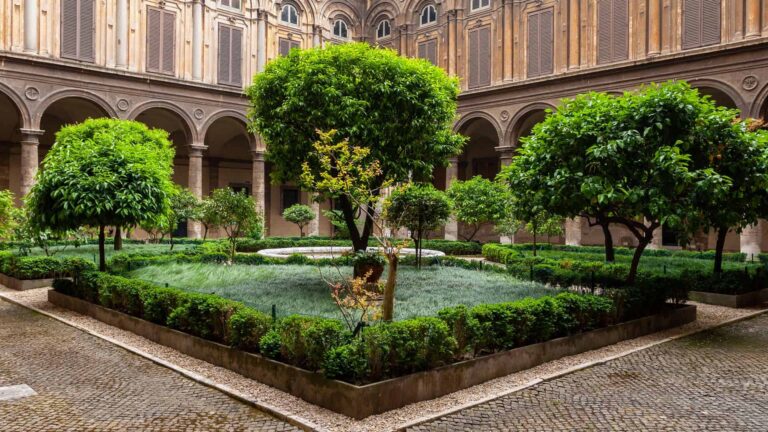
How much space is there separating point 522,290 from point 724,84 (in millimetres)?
15772

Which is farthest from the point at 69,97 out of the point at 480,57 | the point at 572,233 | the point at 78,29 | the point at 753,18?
the point at 753,18

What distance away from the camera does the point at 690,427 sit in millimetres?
5418

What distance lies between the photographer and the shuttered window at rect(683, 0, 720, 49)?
69.7 feet

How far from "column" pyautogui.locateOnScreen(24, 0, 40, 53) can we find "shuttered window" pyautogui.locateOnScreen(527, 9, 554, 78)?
21333 millimetres

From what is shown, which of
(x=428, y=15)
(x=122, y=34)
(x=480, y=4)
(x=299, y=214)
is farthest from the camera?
(x=428, y=15)

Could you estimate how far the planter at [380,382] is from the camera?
5602 millimetres

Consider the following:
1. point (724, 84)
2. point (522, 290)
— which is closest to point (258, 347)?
point (522, 290)

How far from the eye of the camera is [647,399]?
245 inches

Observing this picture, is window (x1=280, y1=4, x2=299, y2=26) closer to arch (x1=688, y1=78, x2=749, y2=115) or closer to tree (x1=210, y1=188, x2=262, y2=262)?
tree (x1=210, y1=188, x2=262, y2=262)

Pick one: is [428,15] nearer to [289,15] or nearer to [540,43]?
[540,43]

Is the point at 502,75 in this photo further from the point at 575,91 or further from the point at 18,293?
the point at 18,293

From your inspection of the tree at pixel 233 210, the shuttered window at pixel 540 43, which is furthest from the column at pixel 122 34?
the shuttered window at pixel 540 43

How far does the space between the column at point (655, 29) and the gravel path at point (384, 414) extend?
51.7 ft

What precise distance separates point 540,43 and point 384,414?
24.1 meters
